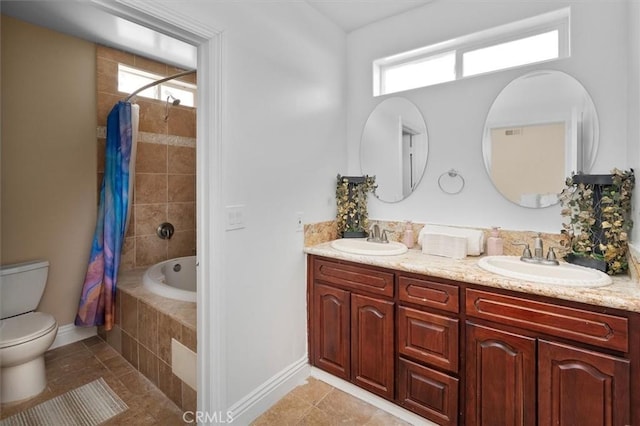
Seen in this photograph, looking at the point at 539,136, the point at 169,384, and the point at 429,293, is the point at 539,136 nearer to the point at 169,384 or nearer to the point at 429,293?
the point at 429,293

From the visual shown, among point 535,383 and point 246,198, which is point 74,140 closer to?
point 246,198

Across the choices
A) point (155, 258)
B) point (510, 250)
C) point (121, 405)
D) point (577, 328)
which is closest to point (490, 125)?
point (510, 250)

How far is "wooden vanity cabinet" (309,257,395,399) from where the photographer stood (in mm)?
1766

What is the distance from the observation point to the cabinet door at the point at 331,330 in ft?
6.35

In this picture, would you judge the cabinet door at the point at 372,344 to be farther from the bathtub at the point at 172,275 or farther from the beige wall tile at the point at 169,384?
the bathtub at the point at 172,275

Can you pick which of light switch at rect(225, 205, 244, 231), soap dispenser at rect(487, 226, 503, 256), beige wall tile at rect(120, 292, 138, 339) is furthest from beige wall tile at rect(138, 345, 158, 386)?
soap dispenser at rect(487, 226, 503, 256)

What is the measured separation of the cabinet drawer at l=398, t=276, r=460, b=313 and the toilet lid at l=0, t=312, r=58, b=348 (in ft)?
7.07

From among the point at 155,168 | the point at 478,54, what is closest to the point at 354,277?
the point at 478,54

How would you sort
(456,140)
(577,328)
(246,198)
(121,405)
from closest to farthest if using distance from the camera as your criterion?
(577,328) < (246,198) < (121,405) < (456,140)

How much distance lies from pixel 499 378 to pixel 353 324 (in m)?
0.78

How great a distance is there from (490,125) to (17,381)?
3242 mm

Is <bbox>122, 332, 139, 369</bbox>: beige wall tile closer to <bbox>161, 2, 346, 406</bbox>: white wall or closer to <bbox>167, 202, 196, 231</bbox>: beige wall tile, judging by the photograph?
<bbox>161, 2, 346, 406</bbox>: white wall

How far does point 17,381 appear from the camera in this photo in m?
1.87

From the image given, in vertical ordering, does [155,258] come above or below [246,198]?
below
